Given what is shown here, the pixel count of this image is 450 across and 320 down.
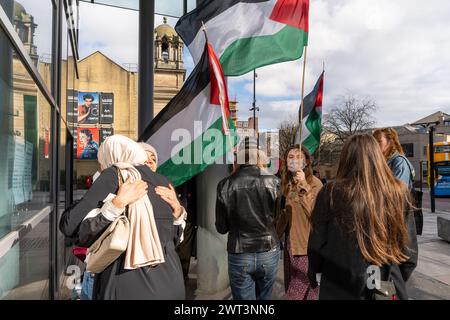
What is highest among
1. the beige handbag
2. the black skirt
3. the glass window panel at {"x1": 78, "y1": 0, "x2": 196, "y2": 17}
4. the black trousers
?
the glass window panel at {"x1": 78, "y1": 0, "x2": 196, "y2": 17}

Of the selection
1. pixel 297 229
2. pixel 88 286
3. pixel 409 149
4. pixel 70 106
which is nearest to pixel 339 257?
pixel 297 229

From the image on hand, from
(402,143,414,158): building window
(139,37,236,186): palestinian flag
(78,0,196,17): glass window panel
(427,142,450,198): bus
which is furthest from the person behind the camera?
(402,143,414,158): building window

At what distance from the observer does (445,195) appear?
2617 centimetres

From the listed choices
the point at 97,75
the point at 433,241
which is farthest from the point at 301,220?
the point at 97,75

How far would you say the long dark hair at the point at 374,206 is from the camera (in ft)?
7.08

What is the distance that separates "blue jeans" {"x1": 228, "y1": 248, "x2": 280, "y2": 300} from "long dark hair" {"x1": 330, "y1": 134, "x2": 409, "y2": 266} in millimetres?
1182

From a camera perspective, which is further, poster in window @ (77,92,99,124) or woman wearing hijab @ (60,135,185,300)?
poster in window @ (77,92,99,124)

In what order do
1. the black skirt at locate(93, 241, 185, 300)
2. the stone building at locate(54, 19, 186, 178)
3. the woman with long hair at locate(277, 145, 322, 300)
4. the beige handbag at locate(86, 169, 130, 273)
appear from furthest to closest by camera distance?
the stone building at locate(54, 19, 186, 178) → the woman with long hair at locate(277, 145, 322, 300) → the black skirt at locate(93, 241, 185, 300) → the beige handbag at locate(86, 169, 130, 273)

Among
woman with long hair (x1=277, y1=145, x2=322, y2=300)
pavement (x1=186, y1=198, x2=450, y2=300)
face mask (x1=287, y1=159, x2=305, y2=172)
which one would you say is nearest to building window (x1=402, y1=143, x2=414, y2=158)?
pavement (x1=186, y1=198, x2=450, y2=300)

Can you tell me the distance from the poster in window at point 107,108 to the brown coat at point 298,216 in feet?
138

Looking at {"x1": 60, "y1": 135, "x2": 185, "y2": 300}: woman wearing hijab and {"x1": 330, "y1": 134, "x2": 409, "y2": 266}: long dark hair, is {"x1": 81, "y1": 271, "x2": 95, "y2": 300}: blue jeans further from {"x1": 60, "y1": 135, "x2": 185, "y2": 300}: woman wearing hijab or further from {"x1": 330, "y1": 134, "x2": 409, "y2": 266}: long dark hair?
{"x1": 330, "y1": 134, "x2": 409, "y2": 266}: long dark hair

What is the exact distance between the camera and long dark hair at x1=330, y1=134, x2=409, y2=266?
7.08ft

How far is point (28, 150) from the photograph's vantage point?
3.25 meters
